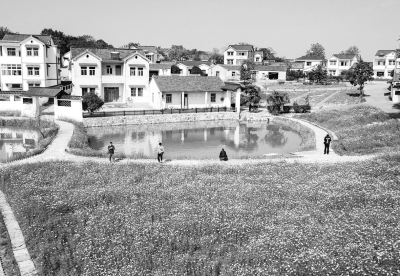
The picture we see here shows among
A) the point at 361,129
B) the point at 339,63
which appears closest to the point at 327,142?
the point at 361,129

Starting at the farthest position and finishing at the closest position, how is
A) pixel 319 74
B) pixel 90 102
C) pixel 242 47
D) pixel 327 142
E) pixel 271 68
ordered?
1. pixel 242 47
2. pixel 271 68
3. pixel 319 74
4. pixel 90 102
5. pixel 327 142

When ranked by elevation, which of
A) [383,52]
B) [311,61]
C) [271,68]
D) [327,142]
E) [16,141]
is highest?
[383,52]

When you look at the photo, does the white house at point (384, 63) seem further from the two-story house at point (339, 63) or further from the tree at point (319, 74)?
the tree at point (319, 74)

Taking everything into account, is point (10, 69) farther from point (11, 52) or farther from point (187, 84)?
point (187, 84)

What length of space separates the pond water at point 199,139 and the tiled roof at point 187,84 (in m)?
5.14

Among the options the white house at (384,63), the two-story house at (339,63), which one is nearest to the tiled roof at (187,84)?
the two-story house at (339,63)

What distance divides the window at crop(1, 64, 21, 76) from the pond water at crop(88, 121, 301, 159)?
18.0m

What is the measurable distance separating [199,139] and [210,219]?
2023 cm

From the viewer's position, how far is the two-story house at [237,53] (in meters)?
87.8

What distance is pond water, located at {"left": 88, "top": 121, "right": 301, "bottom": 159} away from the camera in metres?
27.8

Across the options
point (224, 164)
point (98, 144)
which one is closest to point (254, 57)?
point (98, 144)

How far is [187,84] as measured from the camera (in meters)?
45.0

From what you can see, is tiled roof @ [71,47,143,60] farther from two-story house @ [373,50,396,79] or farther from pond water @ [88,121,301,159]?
two-story house @ [373,50,396,79]

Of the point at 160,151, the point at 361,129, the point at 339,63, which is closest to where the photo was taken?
the point at 160,151
